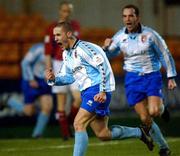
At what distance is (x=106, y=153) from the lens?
11.9 m

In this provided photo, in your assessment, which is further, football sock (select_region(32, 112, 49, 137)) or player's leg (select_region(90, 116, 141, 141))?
football sock (select_region(32, 112, 49, 137))

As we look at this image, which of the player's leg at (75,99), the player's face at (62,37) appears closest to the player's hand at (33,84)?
the player's leg at (75,99)

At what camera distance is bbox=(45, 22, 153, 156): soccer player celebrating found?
33.3 ft

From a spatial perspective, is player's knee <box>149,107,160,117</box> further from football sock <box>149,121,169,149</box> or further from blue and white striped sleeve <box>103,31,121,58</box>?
blue and white striped sleeve <box>103,31,121,58</box>

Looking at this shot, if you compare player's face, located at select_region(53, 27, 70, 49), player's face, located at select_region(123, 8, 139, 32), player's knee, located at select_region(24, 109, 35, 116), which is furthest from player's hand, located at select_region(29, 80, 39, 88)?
player's face, located at select_region(53, 27, 70, 49)

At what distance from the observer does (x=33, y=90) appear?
1612cm

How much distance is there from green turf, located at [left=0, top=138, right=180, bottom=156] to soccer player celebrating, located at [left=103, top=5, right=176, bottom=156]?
61 centimetres

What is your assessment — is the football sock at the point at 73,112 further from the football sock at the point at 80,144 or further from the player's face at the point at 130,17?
the football sock at the point at 80,144

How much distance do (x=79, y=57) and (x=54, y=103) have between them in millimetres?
6869

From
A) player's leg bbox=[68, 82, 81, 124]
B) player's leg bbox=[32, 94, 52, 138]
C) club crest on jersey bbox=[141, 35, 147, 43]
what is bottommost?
player's leg bbox=[32, 94, 52, 138]

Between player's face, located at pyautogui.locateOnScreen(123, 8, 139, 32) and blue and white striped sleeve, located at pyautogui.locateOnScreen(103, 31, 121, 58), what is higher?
player's face, located at pyautogui.locateOnScreen(123, 8, 139, 32)

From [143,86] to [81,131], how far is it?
218 centimetres

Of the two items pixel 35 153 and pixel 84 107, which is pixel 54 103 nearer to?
pixel 35 153

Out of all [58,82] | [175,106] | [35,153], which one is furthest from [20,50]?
[58,82]
